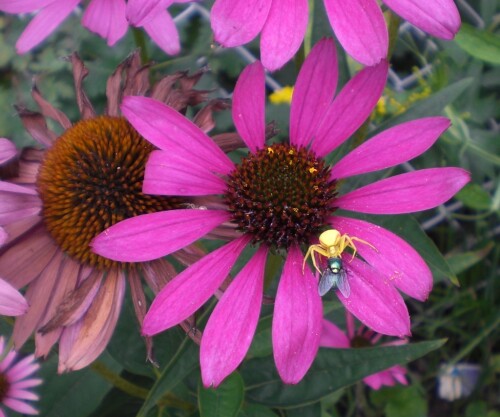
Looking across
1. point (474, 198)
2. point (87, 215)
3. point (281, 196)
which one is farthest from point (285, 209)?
point (474, 198)

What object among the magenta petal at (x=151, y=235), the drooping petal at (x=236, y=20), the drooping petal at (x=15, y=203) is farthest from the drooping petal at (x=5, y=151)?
the drooping petal at (x=236, y=20)

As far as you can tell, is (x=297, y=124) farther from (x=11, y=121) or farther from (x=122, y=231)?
(x=11, y=121)

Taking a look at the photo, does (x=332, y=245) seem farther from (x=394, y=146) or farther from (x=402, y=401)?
(x=402, y=401)


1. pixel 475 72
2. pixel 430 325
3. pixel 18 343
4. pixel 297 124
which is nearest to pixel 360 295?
pixel 297 124

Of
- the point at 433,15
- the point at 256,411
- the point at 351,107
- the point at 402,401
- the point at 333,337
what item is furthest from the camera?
the point at 402,401

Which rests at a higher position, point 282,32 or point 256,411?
point 282,32

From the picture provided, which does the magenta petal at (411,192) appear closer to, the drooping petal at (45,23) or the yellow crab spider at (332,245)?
the yellow crab spider at (332,245)
